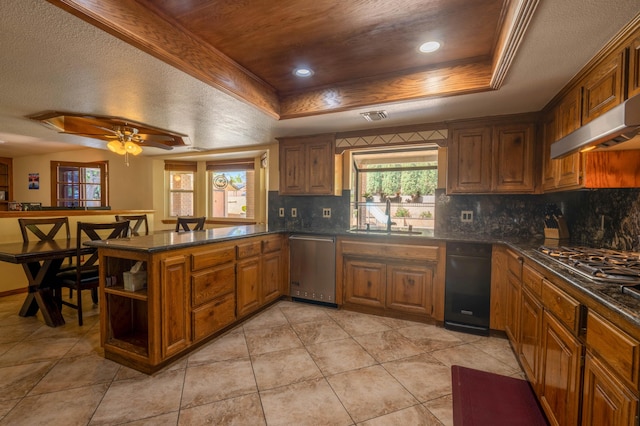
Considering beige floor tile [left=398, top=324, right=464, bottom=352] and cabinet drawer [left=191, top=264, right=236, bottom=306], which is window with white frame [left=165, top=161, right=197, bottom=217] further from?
beige floor tile [left=398, top=324, right=464, bottom=352]

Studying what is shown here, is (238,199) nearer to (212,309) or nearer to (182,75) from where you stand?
(212,309)

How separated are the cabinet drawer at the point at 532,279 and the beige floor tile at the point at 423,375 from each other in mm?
830

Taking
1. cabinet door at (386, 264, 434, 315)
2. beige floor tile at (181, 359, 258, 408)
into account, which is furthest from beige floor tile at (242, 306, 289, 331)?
cabinet door at (386, 264, 434, 315)

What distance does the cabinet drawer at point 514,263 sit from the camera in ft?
7.31

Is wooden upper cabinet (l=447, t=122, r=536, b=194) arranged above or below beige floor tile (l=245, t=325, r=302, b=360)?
above

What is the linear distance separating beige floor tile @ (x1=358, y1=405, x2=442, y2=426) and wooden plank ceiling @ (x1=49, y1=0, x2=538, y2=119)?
2.12 m

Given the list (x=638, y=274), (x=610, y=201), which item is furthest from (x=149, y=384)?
(x=610, y=201)

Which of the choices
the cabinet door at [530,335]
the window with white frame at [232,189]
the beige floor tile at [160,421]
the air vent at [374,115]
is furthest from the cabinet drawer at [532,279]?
the window with white frame at [232,189]

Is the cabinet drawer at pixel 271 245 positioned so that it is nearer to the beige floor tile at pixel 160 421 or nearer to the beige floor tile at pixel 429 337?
the beige floor tile at pixel 429 337

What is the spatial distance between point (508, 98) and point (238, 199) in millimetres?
4427

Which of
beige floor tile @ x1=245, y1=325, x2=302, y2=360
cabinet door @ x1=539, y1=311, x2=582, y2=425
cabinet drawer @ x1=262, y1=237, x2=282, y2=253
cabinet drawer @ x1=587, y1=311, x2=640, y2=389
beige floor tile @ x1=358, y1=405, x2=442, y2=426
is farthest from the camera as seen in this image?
cabinet drawer @ x1=262, y1=237, x2=282, y2=253

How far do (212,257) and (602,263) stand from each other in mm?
2607

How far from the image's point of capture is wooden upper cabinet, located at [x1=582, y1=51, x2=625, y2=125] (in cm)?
154

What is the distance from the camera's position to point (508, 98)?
7.96 ft
